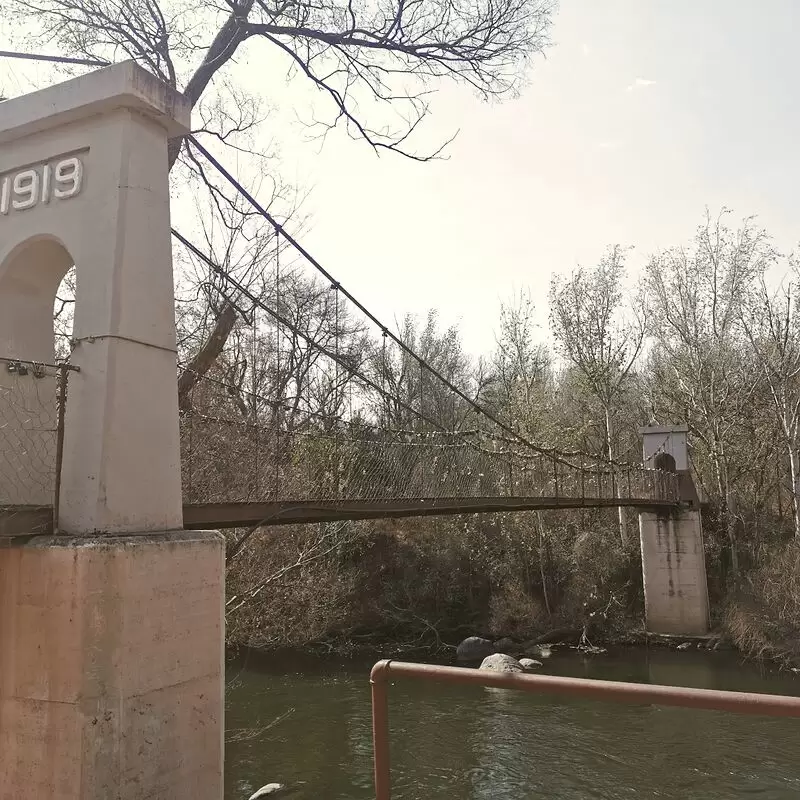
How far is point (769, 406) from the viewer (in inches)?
550

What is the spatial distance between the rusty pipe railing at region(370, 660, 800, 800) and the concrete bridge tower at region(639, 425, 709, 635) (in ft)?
40.0

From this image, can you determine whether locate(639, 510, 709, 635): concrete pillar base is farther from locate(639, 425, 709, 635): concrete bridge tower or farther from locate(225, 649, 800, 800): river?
locate(225, 649, 800, 800): river

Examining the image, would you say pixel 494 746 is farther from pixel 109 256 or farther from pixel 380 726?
pixel 109 256

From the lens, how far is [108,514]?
237 cm

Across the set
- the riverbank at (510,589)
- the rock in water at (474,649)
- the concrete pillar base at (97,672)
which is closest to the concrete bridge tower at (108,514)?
the concrete pillar base at (97,672)

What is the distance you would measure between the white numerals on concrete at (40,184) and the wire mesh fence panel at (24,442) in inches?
24.6

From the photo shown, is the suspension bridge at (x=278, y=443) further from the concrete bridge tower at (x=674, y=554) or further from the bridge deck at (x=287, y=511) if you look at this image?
the concrete bridge tower at (x=674, y=554)

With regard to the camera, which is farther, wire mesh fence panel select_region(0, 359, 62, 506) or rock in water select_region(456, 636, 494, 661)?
rock in water select_region(456, 636, 494, 661)

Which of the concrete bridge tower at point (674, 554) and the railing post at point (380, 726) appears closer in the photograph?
the railing post at point (380, 726)

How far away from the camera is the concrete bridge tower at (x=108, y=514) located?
2197 mm

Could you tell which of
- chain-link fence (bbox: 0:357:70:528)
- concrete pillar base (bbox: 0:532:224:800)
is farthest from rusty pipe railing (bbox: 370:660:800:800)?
chain-link fence (bbox: 0:357:70:528)

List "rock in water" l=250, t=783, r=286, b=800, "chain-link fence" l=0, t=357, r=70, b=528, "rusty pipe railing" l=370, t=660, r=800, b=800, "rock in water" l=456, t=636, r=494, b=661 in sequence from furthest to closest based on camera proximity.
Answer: "rock in water" l=456, t=636, r=494, b=661
"rock in water" l=250, t=783, r=286, b=800
"chain-link fence" l=0, t=357, r=70, b=528
"rusty pipe railing" l=370, t=660, r=800, b=800

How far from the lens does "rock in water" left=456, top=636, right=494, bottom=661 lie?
1116cm

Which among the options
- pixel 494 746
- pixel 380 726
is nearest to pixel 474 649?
pixel 494 746
